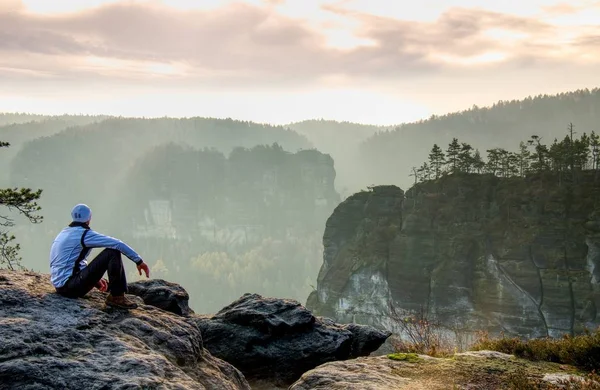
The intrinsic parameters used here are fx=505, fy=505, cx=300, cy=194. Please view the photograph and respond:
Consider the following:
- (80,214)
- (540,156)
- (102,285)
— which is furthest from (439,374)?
(540,156)

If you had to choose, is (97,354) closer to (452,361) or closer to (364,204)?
(452,361)

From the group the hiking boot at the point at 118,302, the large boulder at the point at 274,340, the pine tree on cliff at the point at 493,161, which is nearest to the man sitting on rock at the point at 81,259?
the hiking boot at the point at 118,302

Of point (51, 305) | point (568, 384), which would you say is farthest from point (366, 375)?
point (51, 305)

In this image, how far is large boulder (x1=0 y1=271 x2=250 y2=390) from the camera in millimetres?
7648

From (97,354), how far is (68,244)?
99.5 inches

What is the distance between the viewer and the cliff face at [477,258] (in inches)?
2576

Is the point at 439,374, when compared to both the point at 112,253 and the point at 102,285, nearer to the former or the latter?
the point at 112,253

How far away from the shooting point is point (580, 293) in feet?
209

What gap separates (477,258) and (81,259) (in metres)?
70.9

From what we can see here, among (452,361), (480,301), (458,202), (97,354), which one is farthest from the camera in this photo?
(458,202)

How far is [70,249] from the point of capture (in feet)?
32.2

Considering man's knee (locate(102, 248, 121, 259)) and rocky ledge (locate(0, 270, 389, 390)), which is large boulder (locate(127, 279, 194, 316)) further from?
man's knee (locate(102, 248, 121, 259))

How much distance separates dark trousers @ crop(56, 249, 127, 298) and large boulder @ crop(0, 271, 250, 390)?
0.21m

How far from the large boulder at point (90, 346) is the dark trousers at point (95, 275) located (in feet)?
0.68
